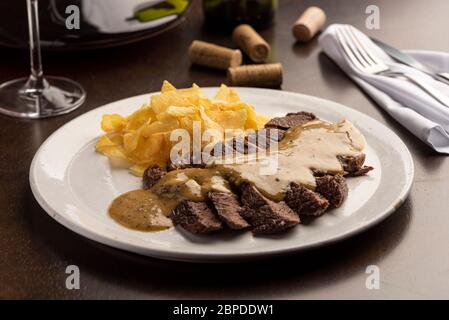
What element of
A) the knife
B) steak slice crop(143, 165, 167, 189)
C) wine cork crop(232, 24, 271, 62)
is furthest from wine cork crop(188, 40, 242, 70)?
steak slice crop(143, 165, 167, 189)

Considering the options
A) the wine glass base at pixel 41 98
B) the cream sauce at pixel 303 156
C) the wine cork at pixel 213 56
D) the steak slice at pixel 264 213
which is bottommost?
the wine glass base at pixel 41 98

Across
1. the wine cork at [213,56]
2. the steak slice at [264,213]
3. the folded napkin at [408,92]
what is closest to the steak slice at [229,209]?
the steak slice at [264,213]

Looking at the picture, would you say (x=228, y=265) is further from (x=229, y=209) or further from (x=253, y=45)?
(x=253, y=45)

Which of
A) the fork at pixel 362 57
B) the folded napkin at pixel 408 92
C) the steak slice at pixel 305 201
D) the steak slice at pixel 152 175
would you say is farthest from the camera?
the fork at pixel 362 57

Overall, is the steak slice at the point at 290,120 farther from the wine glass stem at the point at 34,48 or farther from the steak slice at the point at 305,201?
the wine glass stem at the point at 34,48
